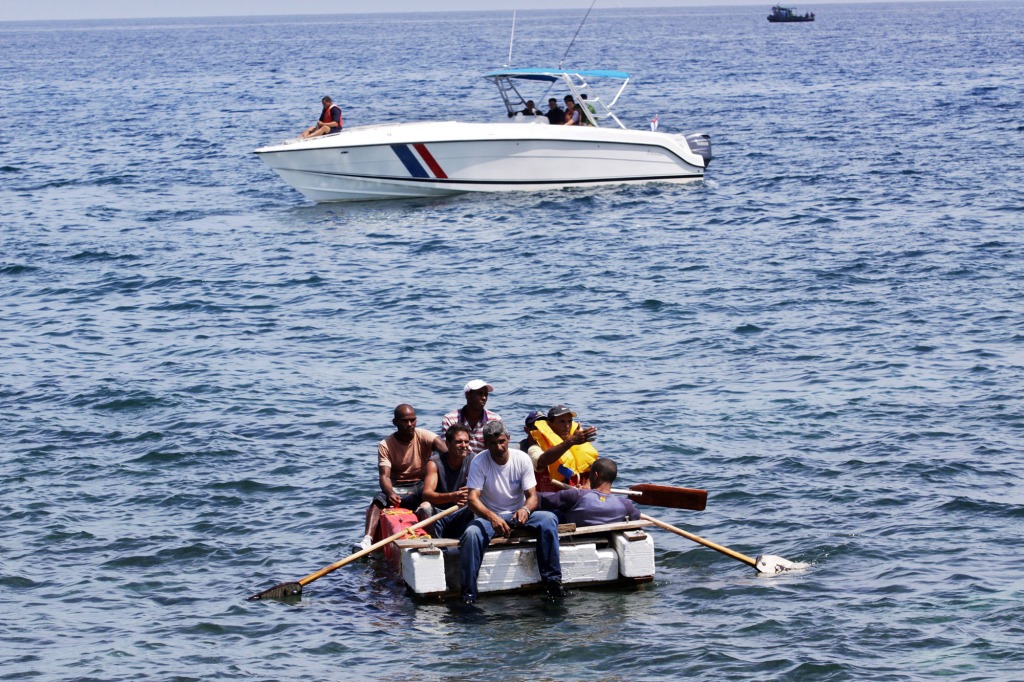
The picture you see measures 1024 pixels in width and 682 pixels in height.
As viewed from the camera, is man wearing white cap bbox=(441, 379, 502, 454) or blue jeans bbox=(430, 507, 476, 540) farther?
man wearing white cap bbox=(441, 379, 502, 454)

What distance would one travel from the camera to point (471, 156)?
1111 inches

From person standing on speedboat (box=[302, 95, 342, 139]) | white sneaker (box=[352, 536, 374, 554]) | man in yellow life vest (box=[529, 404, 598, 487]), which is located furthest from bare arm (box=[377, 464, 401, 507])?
person standing on speedboat (box=[302, 95, 342, 139])

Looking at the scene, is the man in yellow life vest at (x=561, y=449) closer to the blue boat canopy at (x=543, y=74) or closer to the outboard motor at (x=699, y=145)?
the blue boat canopy at (x=543, y=74)

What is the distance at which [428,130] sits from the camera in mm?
28031

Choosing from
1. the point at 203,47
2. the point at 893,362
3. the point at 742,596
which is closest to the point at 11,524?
the point at 742,596

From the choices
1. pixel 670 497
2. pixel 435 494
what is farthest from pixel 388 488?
pixel 670 497

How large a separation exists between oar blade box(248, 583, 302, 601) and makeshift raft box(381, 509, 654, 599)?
0.96 m

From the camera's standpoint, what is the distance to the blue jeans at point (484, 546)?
1090cm

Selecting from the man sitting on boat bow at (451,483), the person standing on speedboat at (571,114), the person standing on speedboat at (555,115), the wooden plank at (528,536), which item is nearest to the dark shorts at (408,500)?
the man sitting on boat bow at (451,483)

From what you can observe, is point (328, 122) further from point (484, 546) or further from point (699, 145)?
point (484, 546)

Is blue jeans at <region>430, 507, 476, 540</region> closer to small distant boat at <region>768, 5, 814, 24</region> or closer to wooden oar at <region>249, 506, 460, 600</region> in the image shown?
wooden oar at <region>249, 506, 460, 600</region>

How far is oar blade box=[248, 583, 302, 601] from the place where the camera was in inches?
446

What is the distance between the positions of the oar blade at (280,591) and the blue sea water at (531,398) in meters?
0.10

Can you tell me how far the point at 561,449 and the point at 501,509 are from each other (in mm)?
771
